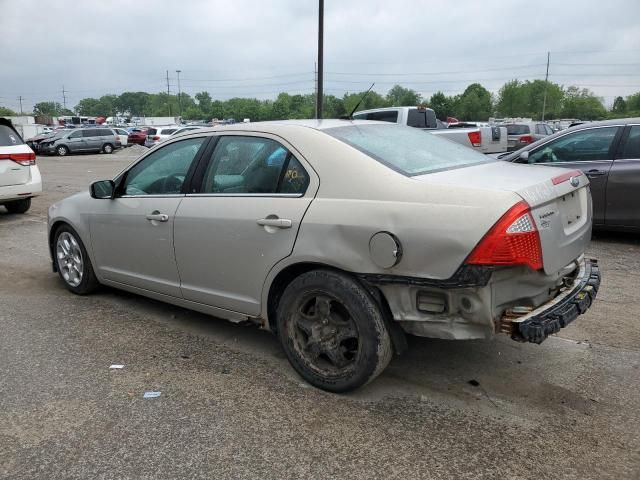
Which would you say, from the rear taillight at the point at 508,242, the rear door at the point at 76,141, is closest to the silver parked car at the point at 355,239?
the rear taillight at the point at 508,242

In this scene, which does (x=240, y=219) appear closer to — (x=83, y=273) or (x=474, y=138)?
(x=83, y=273)

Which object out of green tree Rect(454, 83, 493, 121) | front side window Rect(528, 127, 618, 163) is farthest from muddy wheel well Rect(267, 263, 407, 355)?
green tree Rect(454, 83, 493, 121)

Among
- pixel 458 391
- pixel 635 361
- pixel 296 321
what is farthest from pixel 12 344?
pixel 635 361

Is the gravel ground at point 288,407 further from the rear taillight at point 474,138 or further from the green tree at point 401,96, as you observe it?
the green tree at point 401,96

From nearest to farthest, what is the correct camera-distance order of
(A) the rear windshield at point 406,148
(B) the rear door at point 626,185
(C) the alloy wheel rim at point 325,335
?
(C) the alloy wheel rim at point 325,335 → (A) the rear windshield at point 406,148 → (B) the rear door at point 626,185

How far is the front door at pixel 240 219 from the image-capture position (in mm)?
3369

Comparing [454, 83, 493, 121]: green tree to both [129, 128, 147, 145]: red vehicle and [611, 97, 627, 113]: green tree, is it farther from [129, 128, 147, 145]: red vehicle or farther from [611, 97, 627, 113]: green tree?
[129, 128, 147, 145]: red vehicle

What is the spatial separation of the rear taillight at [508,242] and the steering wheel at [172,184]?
229 centimetres

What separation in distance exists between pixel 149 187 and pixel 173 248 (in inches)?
26.3

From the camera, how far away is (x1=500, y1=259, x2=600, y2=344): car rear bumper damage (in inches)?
110

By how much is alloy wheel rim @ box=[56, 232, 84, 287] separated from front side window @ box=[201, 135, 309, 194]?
1884 mm

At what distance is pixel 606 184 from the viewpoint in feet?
22.2

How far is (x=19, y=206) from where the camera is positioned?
1017 cm

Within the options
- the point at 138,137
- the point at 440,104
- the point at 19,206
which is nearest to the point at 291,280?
the point at 19,206
